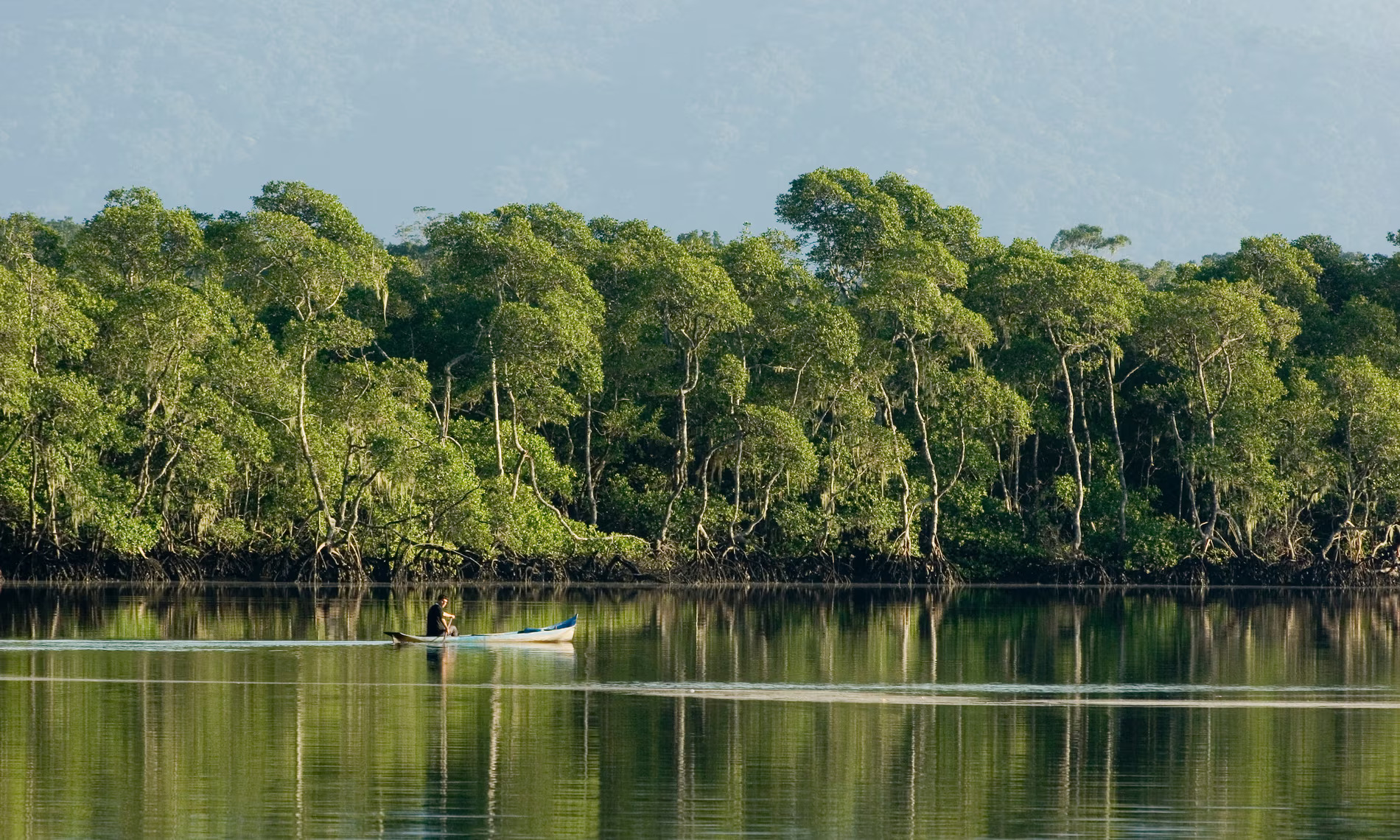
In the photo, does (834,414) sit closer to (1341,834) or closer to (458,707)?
A: (458,707)

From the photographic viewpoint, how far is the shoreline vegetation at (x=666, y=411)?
163ft

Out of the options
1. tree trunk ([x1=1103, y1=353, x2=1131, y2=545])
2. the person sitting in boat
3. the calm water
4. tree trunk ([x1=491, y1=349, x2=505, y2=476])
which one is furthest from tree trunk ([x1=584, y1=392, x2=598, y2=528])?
the person sitting in boat

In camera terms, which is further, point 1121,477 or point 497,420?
point 1121,477

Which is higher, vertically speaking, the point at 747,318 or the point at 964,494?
the point at 747,318

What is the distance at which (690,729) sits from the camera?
22.8 m

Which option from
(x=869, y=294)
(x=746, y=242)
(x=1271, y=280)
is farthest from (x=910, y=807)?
(x=1271, y=280)

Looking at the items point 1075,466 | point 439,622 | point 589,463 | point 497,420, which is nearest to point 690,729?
point 439,622

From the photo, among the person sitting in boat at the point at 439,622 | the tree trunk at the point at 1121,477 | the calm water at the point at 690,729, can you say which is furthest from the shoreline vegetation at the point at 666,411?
the person sitting in boat at the point at 439,622

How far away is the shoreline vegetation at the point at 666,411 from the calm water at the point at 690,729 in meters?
10.3

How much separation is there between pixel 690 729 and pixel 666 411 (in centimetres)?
3703

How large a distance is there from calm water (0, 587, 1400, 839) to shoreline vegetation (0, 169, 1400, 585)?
10.3 meters

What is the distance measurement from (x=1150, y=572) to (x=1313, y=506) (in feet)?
20.3

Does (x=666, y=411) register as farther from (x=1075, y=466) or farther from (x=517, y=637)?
(x=517, y=637)

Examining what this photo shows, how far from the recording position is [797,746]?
2138 cm
